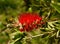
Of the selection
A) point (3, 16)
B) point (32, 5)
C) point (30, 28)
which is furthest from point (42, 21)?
point (3, 16)

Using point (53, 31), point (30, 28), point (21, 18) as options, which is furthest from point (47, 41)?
point (21, 18)

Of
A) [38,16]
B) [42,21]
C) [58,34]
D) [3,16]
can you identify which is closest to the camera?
[58,34]

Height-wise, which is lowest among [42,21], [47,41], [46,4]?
[47,41]

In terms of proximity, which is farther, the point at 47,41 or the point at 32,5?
the point at 32,5

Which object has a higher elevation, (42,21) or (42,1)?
(42,1)

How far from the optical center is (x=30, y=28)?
169 cm

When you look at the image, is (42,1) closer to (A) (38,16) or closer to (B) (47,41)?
(A) (38,16)

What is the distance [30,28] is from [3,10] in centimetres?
82

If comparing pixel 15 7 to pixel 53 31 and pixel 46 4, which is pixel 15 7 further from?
pixel 53 31

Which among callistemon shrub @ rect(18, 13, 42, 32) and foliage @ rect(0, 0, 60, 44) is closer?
foliage @ rect(0, 0, 60, 44)

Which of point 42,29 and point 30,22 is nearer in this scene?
point 42,29

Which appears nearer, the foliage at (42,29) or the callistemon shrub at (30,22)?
the foliage at (42,29)

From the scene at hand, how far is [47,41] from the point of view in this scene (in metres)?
1.52

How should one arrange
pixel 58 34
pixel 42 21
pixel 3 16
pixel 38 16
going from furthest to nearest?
pixel 3 16, pixel 38 16, pixel 42 21, pixel 58 34
